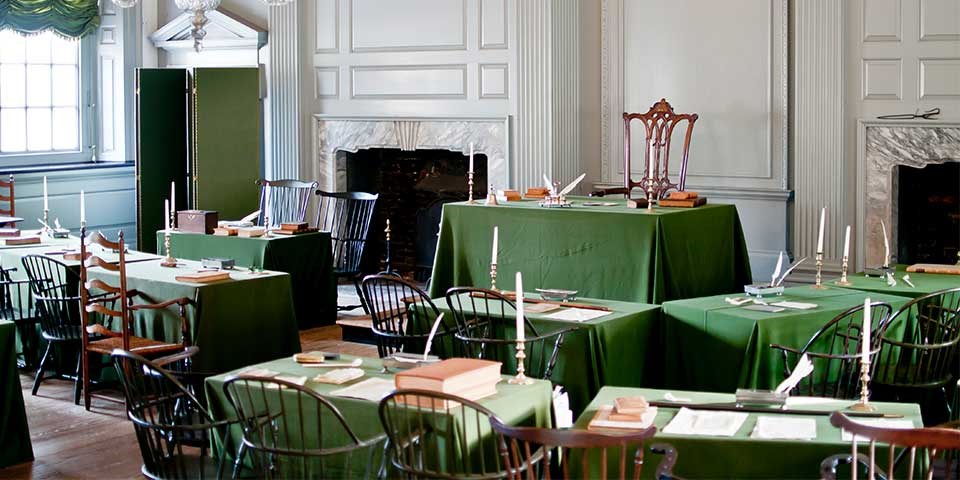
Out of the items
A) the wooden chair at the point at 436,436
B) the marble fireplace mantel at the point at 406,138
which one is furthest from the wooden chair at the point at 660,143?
the wooden chair at the point at 436,436

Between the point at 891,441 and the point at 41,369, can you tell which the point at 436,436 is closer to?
the point at 891,441

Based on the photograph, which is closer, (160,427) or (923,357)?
(160,427)

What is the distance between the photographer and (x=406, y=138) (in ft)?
35.3

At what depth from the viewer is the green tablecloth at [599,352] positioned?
550 cm

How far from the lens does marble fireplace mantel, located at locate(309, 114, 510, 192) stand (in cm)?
1017

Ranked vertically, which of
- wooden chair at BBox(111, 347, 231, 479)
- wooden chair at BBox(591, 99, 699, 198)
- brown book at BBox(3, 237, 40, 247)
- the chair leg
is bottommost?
the chair leg

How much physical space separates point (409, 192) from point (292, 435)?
7.05 meters

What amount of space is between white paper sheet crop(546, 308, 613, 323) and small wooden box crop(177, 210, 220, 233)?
382 centimetres

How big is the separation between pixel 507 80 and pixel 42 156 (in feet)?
15.6

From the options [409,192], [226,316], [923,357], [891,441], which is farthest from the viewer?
[409,192]

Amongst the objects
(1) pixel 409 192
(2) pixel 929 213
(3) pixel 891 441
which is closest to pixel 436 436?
(3) pixel 891 441

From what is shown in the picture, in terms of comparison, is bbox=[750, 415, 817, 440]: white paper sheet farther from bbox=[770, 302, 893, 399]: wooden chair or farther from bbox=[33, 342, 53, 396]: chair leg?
bbox=[33, 342, 53, 396]: chair leg

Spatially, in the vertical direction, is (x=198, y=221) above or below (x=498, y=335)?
above

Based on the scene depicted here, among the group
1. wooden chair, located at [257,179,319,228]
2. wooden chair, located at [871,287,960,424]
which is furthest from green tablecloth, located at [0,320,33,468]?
wooden chair, located at [257,179,319,228]
